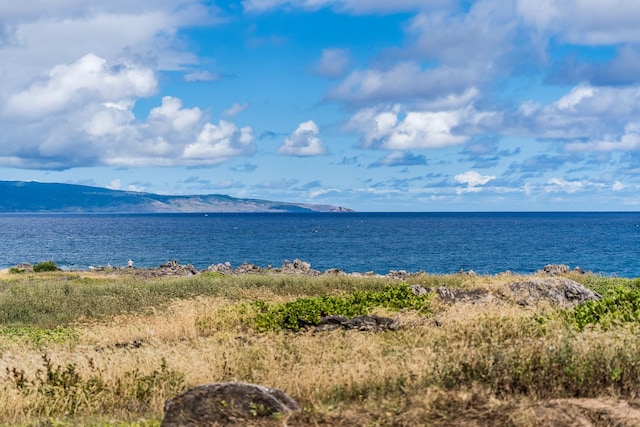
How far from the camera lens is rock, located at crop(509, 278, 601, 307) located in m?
20.8

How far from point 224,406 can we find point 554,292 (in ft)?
53.4

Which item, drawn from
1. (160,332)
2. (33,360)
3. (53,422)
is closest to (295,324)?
(160,332)

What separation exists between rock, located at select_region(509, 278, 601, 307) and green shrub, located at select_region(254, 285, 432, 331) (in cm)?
368

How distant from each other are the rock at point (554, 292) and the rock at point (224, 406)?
1438cm

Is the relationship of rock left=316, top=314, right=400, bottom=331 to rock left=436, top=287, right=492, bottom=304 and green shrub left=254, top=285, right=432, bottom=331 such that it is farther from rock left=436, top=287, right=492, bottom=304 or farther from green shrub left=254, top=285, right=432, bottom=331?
rock left=436, top=287, right=492, bottom=304

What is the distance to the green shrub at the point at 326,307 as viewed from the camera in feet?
54.8

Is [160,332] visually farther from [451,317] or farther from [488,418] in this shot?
[488,418]

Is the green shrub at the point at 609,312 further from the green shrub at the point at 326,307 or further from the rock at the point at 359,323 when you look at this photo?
the green shrub at the point at 326,307

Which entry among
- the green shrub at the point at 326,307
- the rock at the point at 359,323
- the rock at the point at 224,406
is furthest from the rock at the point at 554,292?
the rock at the point at 224,406

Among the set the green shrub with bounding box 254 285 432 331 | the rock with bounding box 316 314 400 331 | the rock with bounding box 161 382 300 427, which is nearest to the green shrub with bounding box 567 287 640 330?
the rock with bounding box 316 314 400 331

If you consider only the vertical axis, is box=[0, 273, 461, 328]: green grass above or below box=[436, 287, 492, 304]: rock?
below

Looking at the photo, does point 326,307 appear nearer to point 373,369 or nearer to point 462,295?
point 462,295

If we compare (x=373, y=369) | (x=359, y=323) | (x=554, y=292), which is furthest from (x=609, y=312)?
(x=554, y=292)

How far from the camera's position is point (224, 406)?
25.3 ft
